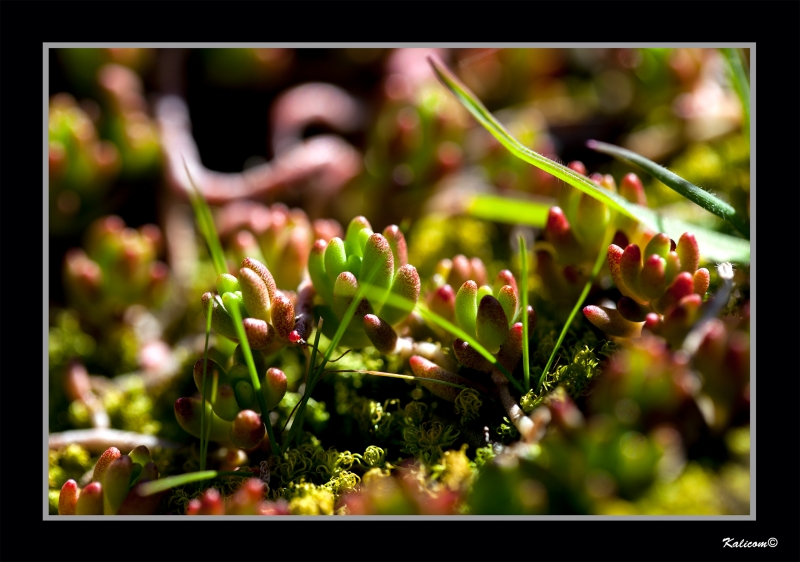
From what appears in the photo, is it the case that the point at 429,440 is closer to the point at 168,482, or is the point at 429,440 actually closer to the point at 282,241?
the point at 168,482

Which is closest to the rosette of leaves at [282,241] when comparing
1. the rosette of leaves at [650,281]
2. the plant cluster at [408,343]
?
the plant cluster at [408,343]

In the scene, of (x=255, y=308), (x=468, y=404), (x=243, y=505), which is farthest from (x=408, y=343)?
(x=243, y=505)

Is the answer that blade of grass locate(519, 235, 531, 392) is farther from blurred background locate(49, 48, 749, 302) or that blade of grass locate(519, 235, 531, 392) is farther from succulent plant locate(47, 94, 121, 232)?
succulent plant locate(47, 94, 121, 232)

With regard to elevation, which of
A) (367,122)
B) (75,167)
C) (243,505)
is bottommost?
(243,505)

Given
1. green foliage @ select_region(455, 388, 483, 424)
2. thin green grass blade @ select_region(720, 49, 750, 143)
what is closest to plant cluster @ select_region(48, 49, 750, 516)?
green foliage @ select_region(455, 388, 483, 424)
